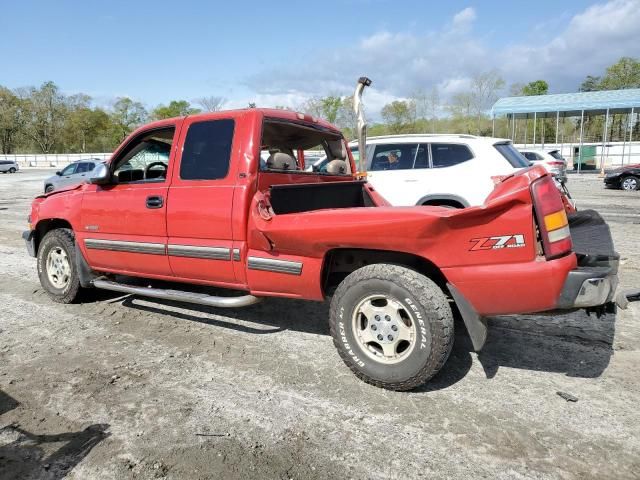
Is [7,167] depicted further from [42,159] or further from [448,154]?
[448,154]

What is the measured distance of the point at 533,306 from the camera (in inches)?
112

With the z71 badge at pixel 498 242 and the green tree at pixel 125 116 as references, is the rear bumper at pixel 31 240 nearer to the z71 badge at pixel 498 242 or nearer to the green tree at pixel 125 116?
the z71 badge at pixel 498 242

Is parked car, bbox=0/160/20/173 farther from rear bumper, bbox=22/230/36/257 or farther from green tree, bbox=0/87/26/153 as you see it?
rear bumper, bbox=22/230/36/257

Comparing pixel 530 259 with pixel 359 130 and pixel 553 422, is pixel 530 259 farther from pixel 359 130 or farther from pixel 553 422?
pixel 359 130

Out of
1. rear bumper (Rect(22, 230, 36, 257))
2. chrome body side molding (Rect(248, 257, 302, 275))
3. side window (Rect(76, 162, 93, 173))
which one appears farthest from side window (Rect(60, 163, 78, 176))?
chrome body side molding (Rect(248, 257, 302, 275))

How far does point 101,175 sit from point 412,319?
3.28 metres

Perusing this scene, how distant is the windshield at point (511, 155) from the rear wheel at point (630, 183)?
1454 cm

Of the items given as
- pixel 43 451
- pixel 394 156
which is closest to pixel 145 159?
pixel 43 451

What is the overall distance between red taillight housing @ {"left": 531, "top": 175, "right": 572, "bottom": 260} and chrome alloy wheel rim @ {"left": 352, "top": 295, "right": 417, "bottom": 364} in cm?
93

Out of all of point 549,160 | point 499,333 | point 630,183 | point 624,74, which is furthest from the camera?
point 624,74

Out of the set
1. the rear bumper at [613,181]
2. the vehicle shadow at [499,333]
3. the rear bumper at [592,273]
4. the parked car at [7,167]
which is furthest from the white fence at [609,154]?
the parked car at [7,167]

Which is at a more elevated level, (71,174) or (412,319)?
(71,174)

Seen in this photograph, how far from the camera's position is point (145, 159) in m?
4.88

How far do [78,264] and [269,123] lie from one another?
2520 millimetres
